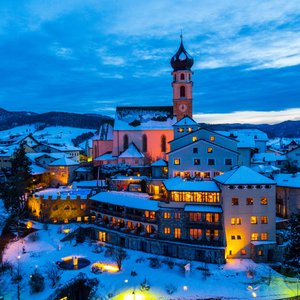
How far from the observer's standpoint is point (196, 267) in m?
36.5

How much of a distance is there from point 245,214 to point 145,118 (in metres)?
33.8

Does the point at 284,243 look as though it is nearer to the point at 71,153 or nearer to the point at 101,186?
the point at 101,186

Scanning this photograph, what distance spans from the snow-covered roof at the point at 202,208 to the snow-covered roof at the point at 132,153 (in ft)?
75.9

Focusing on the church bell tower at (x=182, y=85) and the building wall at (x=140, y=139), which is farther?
the church bell tower at (x=182, y=85)

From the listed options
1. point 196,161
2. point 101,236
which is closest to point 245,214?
point 196,161

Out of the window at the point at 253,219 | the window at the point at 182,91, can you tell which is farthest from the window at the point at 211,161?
the window at the point at 182,91

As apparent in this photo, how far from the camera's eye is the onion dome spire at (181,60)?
229ft

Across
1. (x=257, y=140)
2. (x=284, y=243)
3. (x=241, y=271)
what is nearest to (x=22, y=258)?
(x=241, y=271)

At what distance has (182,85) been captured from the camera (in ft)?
231

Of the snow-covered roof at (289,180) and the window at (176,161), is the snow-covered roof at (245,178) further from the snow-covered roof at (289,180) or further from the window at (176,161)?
the window at (176,161)

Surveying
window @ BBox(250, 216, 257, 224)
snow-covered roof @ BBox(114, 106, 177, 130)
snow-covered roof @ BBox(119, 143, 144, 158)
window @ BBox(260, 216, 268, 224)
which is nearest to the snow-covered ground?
window @ BBox(250, 216, 257, 224)

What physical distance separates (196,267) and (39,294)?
53.7 feet

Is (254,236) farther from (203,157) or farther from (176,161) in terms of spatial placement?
(176,161)

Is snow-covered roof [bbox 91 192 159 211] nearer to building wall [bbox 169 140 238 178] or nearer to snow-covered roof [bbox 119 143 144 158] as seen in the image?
building wall [bbox 169 140 238 178]
